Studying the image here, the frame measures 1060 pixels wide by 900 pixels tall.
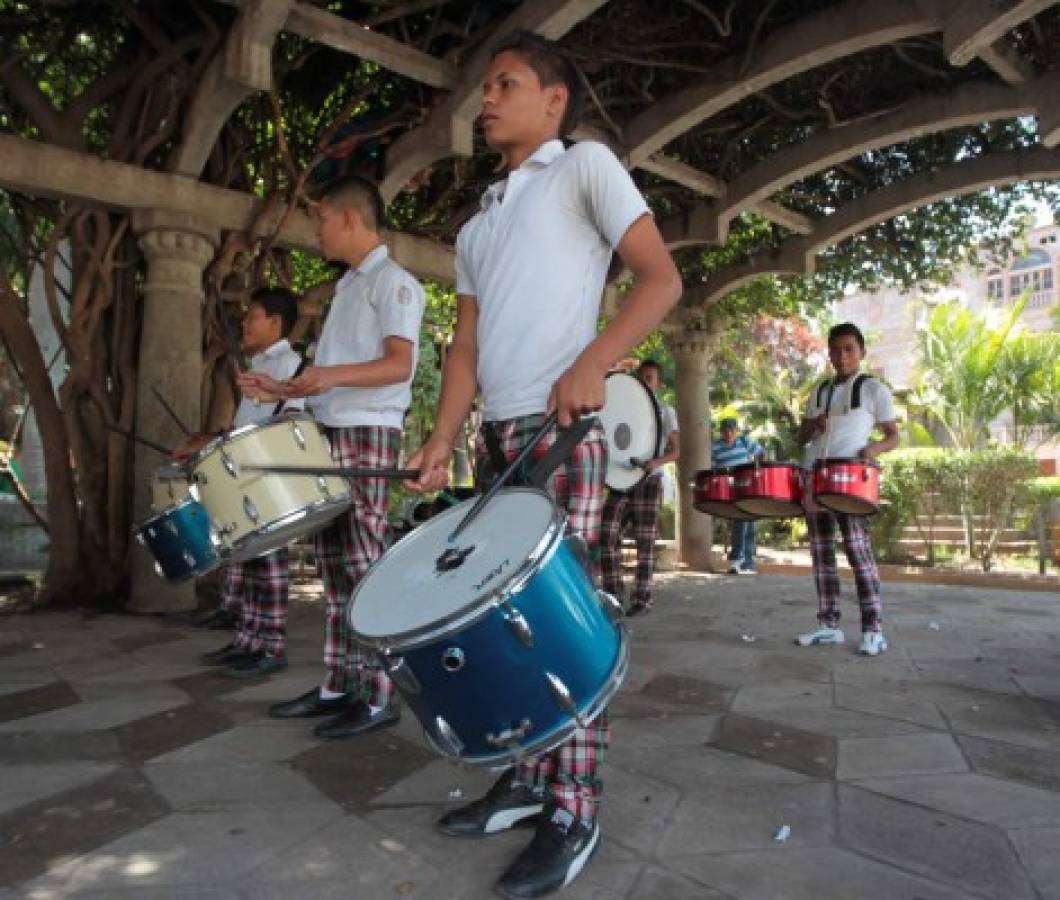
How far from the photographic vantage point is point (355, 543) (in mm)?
3297

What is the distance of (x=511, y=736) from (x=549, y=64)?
5.37 feet

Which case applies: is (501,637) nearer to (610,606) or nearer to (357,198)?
(610,606)

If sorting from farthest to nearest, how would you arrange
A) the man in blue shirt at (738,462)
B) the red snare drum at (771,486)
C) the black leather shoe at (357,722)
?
the man in blue shirt at (738,462) → the red snare drum at (771,486) → the black leather shoe at (357,722)

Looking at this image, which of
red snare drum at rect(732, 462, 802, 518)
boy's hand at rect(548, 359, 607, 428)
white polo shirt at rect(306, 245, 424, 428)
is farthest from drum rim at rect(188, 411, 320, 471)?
red snare drum at rect(732, 462, 802, 518)

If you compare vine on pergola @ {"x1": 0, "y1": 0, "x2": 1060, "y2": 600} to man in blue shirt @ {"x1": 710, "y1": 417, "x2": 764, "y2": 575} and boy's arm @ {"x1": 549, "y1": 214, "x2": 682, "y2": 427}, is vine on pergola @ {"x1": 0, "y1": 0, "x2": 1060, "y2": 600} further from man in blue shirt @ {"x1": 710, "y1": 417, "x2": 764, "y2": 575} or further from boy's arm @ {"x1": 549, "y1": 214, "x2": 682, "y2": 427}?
boy's arm @ {"x1": 549, "y1": 214, "x2": 682, "y2": 427}

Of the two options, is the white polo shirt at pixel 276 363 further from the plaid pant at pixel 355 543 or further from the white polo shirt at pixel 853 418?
the white polo shirt at pixel 853 418

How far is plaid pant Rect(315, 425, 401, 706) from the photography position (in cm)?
324

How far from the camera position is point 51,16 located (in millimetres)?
6488

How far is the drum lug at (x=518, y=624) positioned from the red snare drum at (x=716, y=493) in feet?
13.0

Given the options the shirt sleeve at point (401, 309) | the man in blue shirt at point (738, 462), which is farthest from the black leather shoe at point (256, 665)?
the man in blue shirt at point (738, 462)

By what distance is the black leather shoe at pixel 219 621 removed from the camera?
5625mm

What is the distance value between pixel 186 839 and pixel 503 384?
140 centimetres

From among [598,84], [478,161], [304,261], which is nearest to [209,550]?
[598,84]

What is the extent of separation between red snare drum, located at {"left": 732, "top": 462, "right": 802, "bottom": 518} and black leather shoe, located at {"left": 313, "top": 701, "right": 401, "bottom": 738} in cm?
282
